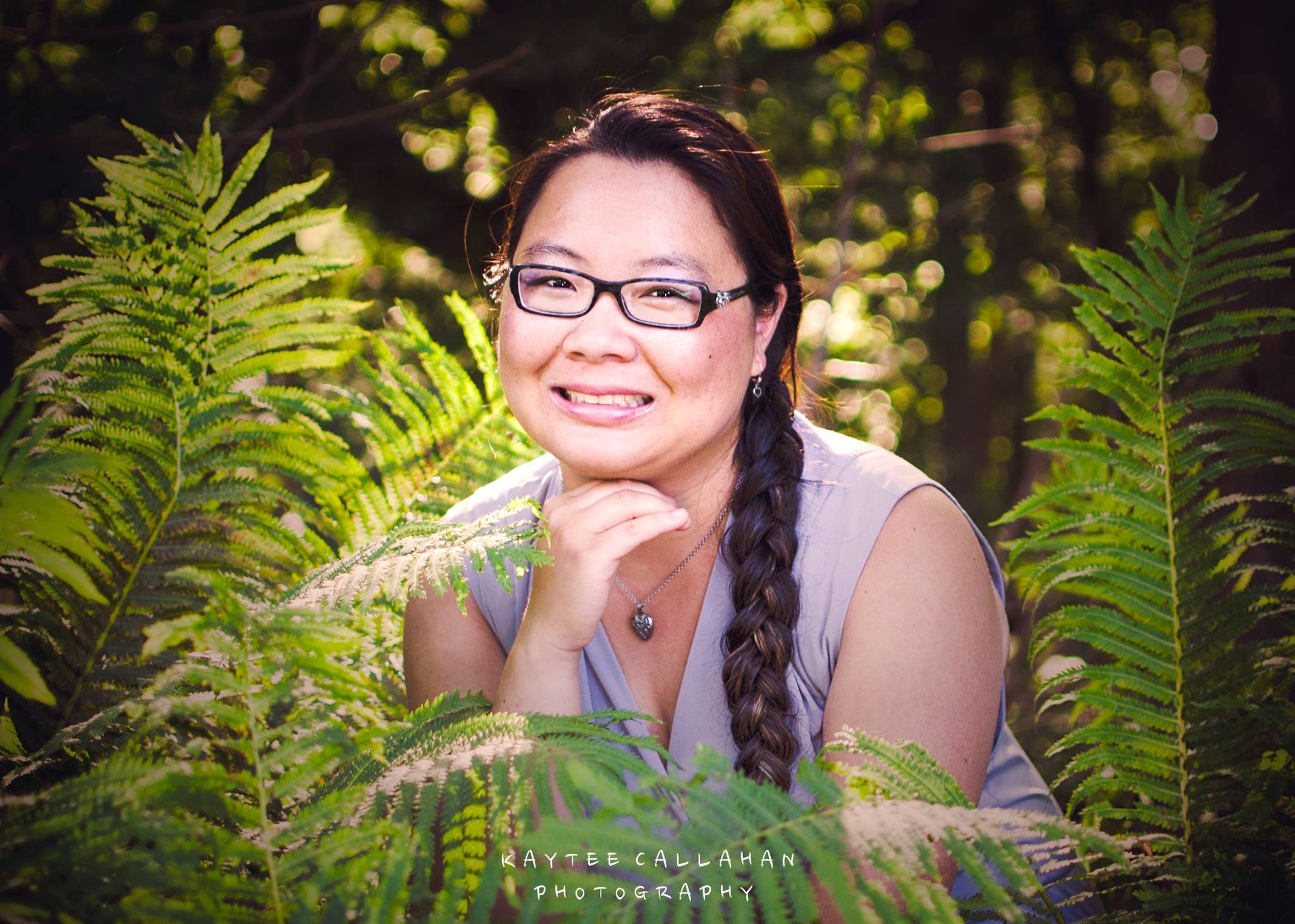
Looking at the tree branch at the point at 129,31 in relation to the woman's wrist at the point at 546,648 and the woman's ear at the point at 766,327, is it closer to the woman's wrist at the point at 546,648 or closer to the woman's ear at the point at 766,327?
the woman's ear at the point at 766,327

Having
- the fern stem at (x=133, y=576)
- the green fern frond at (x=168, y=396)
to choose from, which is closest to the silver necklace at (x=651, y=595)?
the green fern frond at (x=168, y=396)

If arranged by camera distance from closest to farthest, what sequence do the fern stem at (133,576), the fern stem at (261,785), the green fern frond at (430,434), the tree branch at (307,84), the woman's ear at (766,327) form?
the fern stem at (261,785) → the fern stem at (133,576) → the woman's ear at (766,327) → the green fern frond at (430,434) → the tree branch at (307,84)

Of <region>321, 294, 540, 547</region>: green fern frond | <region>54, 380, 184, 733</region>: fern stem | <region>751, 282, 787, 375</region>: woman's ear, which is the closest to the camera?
<region>54, 380, 184, 733</region>: fern stem

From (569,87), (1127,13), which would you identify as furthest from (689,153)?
(1127,13)

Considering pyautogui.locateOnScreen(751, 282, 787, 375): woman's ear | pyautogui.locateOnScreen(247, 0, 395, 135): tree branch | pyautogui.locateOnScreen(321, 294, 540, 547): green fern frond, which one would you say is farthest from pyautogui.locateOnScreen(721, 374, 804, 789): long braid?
pyautogui.locateOnScreen(247, 0, 395, 135): tree branch

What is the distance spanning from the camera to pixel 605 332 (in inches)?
66.1

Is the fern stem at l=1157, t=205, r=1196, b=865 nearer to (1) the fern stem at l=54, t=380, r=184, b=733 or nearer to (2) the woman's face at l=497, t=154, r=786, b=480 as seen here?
(2) the woman's face at l=497, t=154, r=786, b=480

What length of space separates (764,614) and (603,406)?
1.81ft

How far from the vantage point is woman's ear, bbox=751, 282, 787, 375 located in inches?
76.8

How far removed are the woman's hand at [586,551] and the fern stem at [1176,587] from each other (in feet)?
3.16

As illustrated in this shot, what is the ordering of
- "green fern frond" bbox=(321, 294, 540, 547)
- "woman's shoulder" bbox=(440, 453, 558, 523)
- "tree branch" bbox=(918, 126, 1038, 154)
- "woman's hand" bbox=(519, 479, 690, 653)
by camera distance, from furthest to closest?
"tree branch" bbox=(918, 126, 1038, 154) < "green fern frond" bbox=(321, 294, 540, 547) < "woman's shoulder" bbox=(440, 453, 558, 523) < "woman's hand" bbox=(519, 479, 690, 653)

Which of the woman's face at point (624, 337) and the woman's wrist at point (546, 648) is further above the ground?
the woman's face at point (624, 337)

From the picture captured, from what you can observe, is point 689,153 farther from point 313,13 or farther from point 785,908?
point 313,13

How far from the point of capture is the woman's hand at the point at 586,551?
161 cm
